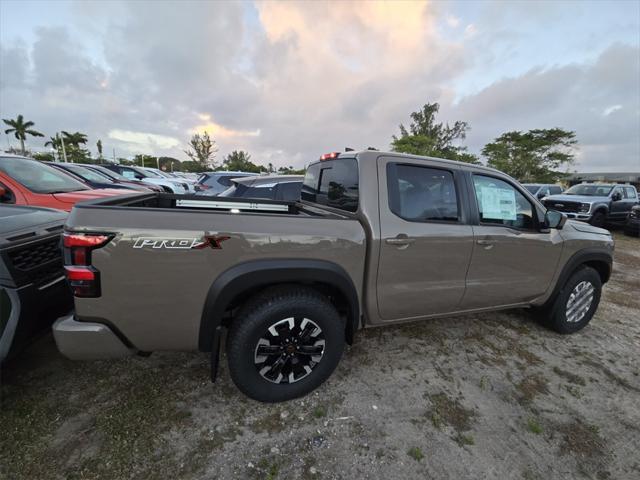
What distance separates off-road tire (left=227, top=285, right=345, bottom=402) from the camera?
2090mm

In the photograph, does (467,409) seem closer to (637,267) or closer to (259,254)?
(259,254)

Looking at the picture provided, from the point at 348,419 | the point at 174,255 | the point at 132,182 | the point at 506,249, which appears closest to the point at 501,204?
the point at 506,249

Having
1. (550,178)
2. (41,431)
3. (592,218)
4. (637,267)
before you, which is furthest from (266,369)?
(550,178)

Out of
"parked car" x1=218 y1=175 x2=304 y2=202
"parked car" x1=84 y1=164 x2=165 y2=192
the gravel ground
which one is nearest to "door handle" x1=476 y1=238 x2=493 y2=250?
the gravel ground

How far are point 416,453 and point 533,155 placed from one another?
4197 centimetres

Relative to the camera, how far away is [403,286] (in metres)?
2.49

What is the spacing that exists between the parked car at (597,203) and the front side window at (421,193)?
1046 cm

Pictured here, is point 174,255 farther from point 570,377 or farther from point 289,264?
point 570,377

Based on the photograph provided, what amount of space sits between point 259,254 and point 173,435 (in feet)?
4.23

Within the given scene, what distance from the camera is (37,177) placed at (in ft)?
13.8

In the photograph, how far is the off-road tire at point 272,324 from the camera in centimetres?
209

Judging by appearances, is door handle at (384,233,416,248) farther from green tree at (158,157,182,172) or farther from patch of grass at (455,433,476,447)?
green tree at (158,157,182,172)

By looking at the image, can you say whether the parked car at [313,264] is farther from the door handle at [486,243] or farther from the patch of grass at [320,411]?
the patch of grass at [320,411]

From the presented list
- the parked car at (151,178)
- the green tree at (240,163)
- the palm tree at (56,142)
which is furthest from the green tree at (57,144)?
the parked car at (151,178)
